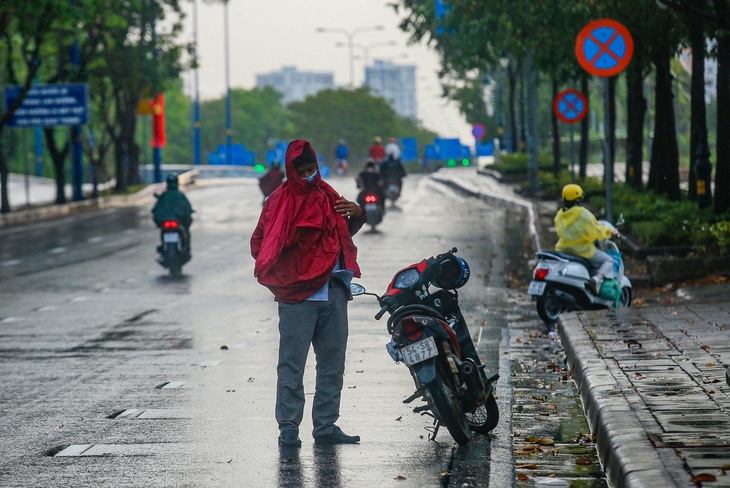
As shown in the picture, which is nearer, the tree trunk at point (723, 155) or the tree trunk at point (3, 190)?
the tree trunk at point (723, 155)

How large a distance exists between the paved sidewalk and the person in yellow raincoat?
1.86 feet

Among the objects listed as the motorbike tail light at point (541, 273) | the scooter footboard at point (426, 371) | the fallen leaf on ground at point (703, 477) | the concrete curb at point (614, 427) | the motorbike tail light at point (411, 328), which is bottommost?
the concrete curb at point (614, 427)

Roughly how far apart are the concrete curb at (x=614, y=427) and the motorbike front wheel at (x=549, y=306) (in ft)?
9.27

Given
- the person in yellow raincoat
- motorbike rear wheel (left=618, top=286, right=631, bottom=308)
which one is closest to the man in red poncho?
the person in yellow raincoat

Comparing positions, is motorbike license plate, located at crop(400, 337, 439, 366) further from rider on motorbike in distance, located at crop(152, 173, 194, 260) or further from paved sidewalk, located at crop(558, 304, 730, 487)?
rider on motorbike in distance, located at crop(152, 173, 194, 260)

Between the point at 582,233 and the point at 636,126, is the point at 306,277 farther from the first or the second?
the point at 636,126

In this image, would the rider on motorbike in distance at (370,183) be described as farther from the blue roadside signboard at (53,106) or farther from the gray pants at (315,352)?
the gray pants at (315,352)

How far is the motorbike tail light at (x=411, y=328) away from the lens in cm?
805

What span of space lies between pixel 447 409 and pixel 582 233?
6.56 meters

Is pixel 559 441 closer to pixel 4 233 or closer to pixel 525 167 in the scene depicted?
pixel 4 233

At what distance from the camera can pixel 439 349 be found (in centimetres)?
818

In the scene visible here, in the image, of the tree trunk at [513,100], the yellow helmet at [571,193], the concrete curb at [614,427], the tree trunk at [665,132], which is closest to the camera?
the concrete curb at [614,427]

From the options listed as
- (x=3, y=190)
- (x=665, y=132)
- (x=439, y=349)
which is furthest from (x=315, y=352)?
(x=3, y=190)

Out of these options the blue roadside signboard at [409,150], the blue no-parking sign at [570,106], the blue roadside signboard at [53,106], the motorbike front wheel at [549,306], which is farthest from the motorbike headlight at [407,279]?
the blue roadside signboard at [409,150]
